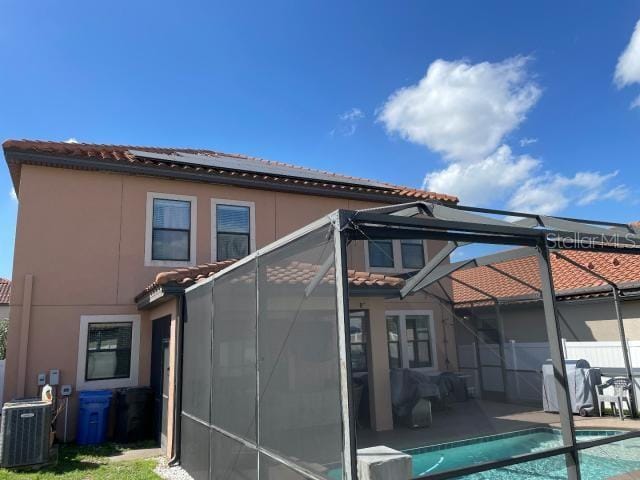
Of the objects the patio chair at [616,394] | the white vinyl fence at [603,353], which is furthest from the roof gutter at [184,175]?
the patio chair at [616,394]

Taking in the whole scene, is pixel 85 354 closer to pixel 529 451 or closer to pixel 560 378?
pixel 529 451

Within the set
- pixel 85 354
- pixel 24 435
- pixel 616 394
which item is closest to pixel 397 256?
pixel 616 394

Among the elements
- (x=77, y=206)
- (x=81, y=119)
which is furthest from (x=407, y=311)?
(x=81, y=119)

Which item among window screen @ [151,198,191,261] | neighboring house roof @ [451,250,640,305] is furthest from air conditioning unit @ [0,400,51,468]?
neighboring house roof @ [451,250,640,305]

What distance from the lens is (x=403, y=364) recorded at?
11.4 m

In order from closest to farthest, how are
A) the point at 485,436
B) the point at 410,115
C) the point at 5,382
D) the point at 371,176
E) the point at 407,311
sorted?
the point at 485,436
the point at 5,382
the point at 407,311
the point at 410,115
the point at 371,176

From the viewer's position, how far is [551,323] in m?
3.52

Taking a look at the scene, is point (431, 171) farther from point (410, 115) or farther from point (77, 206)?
point (77, 206)

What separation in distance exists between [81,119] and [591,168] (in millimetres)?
15946

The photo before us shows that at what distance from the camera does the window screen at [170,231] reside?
417 inches

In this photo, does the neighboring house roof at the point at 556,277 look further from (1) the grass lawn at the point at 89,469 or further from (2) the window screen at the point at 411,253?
(1) the grass lawn at the point at 89,469

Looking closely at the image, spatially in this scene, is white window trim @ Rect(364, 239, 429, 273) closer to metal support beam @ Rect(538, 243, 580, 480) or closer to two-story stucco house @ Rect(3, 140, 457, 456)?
two-story stucco house @ Rect(3, 140, 457, 456)

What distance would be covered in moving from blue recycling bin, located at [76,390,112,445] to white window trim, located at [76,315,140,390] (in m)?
0.54

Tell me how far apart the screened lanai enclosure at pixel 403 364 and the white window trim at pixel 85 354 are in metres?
3.33
